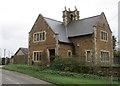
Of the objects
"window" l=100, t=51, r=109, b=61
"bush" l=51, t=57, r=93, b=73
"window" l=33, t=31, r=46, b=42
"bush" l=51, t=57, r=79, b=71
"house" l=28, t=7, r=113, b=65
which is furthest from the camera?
"window" l=33, t=31, r=46, b=42

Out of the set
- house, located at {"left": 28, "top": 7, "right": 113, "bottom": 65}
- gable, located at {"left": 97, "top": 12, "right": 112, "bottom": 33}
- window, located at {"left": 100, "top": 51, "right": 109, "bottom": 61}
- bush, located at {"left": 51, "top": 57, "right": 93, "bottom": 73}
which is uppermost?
gable, located at {"left": 97, "top": 12, "right": 112, "bottom": 33}

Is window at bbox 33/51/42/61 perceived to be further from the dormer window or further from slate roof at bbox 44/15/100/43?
the dormer window

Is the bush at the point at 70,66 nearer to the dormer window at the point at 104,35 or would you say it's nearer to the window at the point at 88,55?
the window at the point at 88,55

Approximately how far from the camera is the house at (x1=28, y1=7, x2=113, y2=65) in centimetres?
4278

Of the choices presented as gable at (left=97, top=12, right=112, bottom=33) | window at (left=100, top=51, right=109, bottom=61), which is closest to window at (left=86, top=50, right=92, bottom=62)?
window at (left=100, top=51, right=109, bottom=61)

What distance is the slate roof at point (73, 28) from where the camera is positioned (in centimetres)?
4393

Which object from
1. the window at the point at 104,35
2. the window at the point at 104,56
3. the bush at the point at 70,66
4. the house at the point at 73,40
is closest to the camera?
the bush at the point at 70,66

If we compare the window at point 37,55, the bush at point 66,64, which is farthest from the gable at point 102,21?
the window at point 37,55

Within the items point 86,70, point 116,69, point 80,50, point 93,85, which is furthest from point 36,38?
point 93,85

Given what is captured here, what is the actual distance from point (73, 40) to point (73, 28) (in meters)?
3.09

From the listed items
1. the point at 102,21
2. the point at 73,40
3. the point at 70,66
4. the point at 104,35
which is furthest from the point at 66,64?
the point at 102,21

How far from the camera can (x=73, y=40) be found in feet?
149

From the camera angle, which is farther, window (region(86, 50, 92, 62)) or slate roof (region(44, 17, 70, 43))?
slate roof (region(44, 17, 70, 43))

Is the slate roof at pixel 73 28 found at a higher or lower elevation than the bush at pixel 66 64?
higher
